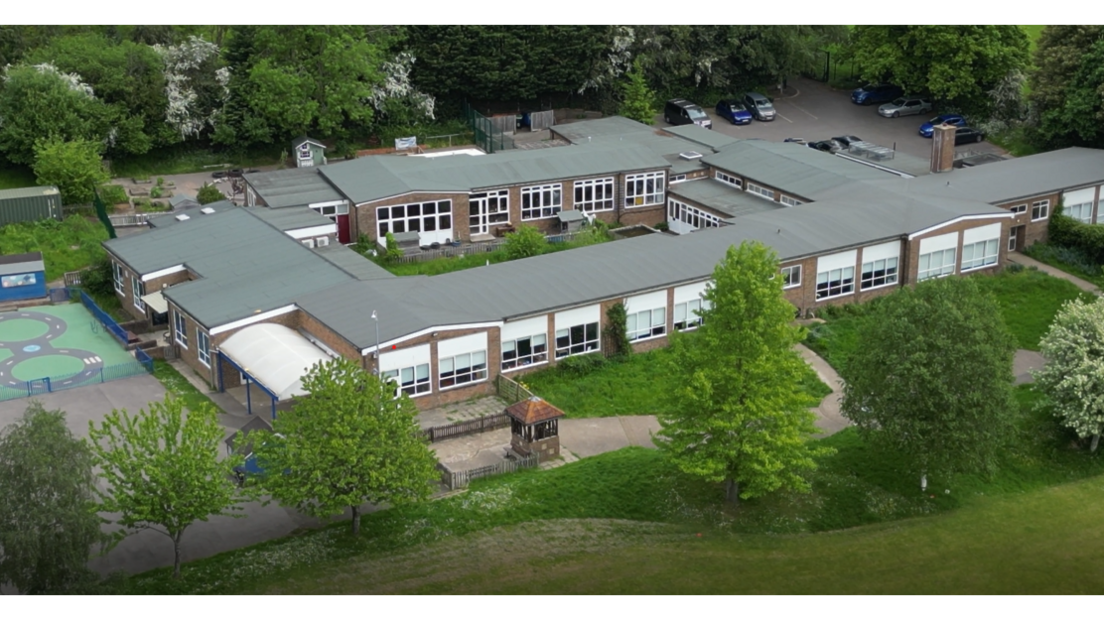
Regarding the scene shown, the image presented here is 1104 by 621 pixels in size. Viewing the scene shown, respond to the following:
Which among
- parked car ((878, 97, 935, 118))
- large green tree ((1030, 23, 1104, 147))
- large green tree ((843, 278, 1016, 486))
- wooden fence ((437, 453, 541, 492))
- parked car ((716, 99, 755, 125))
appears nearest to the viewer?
large green tree ((843, 278, 1016, 486))

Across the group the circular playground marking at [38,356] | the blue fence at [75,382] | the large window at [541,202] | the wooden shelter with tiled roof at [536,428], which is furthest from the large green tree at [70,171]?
the wooden shelter with tiled roof at [536,428]

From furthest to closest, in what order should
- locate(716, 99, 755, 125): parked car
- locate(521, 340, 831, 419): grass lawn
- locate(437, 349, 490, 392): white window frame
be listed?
locate(716, 99, 755, 125): parked car → locate(437, 349, 490, 392): white window frame → locate(521, 340, 831, 419): grass lawn

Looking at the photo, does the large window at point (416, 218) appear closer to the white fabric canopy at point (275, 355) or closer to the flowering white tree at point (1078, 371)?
the white fabric canopy at point (275, 355)

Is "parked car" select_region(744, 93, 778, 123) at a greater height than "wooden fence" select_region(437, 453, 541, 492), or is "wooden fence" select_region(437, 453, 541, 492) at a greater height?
"parked car" select_region(744, 93, 778, 123)

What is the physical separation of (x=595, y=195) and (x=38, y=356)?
25.2 metres

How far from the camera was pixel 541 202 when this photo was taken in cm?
5497

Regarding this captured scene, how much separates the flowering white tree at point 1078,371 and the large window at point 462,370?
17.5 metres

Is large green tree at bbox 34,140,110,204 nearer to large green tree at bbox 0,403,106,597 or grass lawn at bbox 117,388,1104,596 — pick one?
grass lawn at bbox 117,388,1104,596

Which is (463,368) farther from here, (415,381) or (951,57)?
(951,57)

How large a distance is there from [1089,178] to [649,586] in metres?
35.7

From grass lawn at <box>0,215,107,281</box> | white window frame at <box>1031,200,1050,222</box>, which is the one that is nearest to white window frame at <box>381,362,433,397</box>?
grass lawn at <box>0,215,107,281</box>

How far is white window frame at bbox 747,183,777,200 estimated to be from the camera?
178ft

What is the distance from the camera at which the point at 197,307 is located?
135ft

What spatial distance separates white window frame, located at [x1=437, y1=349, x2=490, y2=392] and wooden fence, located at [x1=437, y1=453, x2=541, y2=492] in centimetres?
518
